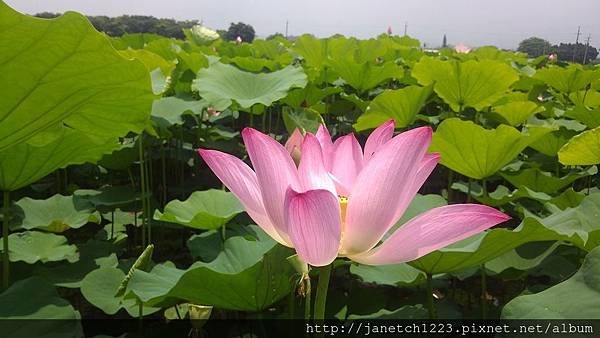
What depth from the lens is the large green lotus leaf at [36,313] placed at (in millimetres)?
849

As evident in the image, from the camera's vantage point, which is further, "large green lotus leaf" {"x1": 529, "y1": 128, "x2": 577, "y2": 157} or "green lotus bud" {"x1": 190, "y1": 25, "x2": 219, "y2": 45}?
"green lotus bud" {"x1": 190, "y1": 25, "x2": 219, "y2": 45}

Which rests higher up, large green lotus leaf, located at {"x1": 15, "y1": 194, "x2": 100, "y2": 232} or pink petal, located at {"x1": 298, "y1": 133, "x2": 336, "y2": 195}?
pink petal, located at {"x1": 298, "y1": 133, "x2": 336, "y2": 195}

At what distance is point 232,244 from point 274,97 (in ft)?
2.73

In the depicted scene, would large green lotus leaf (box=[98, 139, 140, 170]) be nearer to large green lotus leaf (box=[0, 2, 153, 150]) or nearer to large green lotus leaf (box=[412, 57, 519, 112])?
large green lotus leaf (box=[0, 2, 153, 150])

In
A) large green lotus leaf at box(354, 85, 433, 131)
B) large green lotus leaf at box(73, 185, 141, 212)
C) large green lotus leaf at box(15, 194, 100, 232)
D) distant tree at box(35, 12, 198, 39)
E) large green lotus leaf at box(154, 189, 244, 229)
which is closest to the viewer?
large green lotus leaf at box(154, 189, 244, 229)

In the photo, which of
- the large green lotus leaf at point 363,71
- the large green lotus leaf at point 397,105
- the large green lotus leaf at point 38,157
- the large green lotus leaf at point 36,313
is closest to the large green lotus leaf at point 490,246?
the large green lotus leaf at point 36,313

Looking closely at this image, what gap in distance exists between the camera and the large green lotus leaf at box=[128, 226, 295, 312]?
2.34ft

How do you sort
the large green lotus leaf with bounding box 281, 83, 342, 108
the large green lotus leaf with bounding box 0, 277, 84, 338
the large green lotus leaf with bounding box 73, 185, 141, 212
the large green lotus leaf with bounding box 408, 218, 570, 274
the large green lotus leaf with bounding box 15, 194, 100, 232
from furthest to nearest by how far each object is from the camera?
the large green lotus leaf with bounding box 281, 83, 342, 108
the large green lotus leaf with bounding box 73, 185, 141, 212
the large green lotus leaf with bounding box 15, 194, 100, 232
the large green lotus leaf with bounding box 0, 277, 84, 338
the large green lotus leaf with bounding box 408, 218, 570, 274

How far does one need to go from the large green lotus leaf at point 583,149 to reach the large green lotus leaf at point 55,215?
121 cm

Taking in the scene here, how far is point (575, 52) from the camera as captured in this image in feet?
12.8

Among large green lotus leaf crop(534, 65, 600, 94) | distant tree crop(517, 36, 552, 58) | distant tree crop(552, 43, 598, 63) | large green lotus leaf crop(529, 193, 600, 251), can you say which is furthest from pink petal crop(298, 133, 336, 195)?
distant tree crop(517, 36, 552, 58)

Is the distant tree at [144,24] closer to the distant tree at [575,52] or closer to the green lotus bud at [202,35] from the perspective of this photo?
the green lotus bud at [202,35]

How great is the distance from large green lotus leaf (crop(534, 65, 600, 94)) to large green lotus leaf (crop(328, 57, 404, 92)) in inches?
27.4

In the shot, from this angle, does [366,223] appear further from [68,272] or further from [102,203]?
[102,203]
